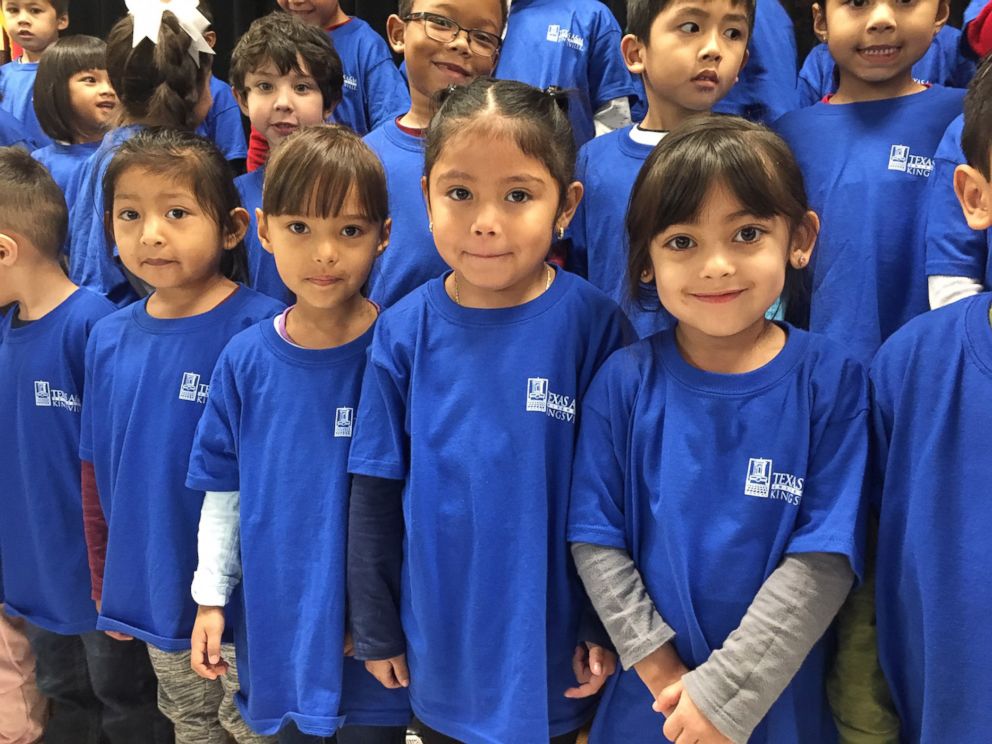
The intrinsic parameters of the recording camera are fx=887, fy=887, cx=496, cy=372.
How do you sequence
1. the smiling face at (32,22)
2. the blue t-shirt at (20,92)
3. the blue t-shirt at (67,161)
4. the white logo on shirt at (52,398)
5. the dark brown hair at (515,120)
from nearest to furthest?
the dark brown hair at (515,120) < the white logo on shirt at (52,398) < the blue t-shirt at (67,161) < the blue t-shirt at (20,92) < the smiling face at (32,22)

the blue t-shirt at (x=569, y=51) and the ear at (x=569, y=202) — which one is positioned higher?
the blue t-shirt at (x=569, y=51)

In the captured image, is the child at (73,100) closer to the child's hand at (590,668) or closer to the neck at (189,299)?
the neck at (189,299)

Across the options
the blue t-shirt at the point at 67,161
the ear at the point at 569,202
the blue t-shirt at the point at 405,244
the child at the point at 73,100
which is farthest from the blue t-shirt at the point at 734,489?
the child at the point at 73,100

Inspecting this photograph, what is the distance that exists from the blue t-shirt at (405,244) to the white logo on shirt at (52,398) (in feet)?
2.18

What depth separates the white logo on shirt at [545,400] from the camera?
1264mm

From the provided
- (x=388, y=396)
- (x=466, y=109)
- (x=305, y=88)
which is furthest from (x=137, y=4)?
(x=388, y=396)

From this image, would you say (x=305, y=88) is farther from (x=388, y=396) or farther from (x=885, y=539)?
(x=885, y=539)

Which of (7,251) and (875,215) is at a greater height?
(875,215)

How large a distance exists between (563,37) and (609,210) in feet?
2.26

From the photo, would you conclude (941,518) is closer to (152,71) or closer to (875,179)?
(875,179)

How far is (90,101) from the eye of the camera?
2.43 meters

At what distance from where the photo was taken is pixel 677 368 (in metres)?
1.20

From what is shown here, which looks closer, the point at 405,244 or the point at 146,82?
the point at 405,244

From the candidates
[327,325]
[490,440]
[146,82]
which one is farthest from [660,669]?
[146,82]
